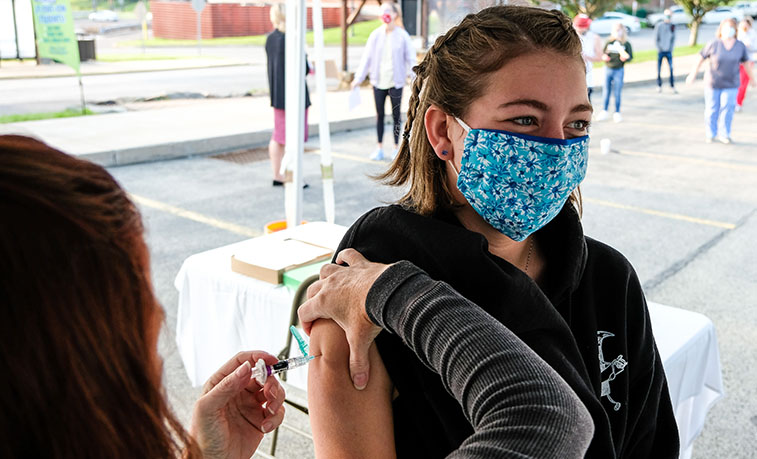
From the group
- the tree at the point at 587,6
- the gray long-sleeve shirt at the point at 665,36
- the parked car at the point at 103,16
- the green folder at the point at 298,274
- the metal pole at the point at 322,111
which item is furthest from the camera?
the parked car at the point at 103,16

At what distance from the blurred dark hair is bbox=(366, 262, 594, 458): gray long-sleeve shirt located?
12.7 inches

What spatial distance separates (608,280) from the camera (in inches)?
60.9

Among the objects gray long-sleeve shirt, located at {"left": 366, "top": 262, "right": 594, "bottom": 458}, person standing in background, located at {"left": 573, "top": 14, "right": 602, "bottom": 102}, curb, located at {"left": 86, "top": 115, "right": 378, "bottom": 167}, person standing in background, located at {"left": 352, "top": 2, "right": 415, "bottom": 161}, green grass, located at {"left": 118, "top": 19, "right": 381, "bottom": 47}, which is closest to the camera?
gray long-sleeve shirt, located at {"left": 366, "top": 262, "right": 594, "bottom": 458}

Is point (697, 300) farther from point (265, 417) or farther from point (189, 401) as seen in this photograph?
point (265, 417)

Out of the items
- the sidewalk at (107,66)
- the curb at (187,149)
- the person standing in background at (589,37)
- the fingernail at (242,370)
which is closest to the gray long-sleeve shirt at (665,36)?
the person standing in background at (589,37)

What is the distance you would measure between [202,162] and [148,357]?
8.53m

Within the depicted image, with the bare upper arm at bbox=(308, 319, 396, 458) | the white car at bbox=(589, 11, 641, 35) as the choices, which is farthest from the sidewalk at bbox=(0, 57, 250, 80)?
the white car at bbox=(589, 11, 641, 35)

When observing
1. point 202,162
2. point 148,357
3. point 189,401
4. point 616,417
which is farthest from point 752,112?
point 148,357

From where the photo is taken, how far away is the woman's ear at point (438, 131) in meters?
1.55

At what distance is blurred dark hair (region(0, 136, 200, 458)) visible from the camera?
0.65 metres

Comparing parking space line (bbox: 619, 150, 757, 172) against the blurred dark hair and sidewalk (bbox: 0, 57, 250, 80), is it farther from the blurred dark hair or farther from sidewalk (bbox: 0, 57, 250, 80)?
sidewalk (bbox: 0, 57, 250, 80)

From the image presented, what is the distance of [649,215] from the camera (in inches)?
275

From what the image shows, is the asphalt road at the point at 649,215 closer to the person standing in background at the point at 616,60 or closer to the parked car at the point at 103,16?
the person standing in background at the point at 616,60

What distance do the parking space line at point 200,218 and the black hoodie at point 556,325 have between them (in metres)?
4.70
